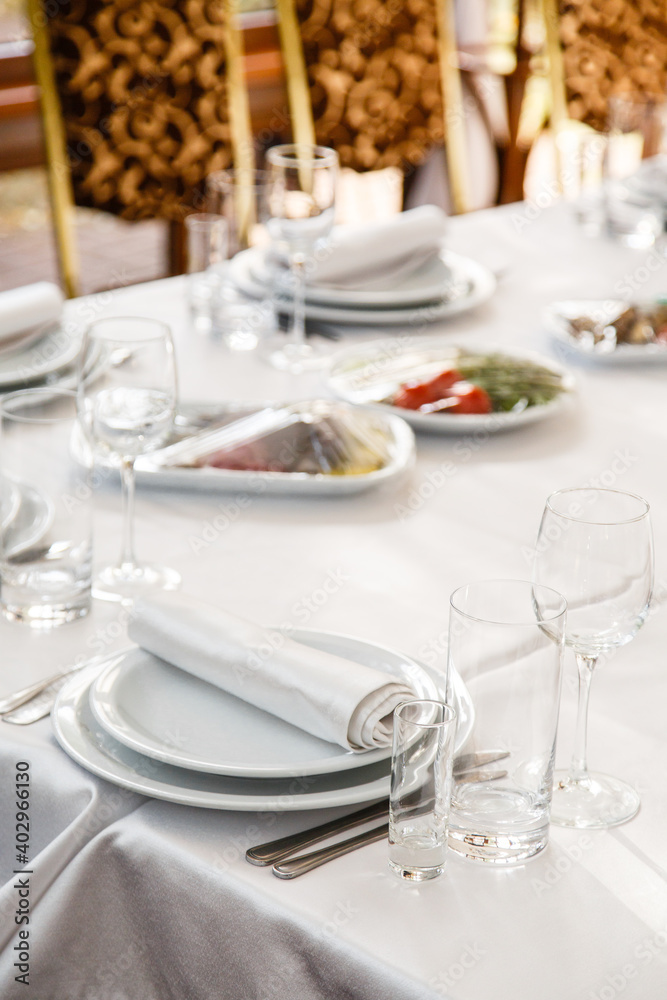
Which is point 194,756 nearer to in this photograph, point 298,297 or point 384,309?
point 298,297

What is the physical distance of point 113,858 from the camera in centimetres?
71

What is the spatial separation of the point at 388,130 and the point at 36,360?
1.97 meters

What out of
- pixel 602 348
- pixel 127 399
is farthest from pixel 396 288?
pixel 127 399

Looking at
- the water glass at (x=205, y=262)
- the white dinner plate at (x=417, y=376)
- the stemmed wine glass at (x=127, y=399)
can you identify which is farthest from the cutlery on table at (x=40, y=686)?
the water glass at (x=205, y=262)

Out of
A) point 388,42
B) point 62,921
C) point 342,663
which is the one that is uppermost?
point 388,42

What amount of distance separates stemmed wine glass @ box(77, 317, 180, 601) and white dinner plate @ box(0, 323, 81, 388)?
0.37 meters

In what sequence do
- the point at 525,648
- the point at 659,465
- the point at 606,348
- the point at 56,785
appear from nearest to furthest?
the point at 525,648, the point at 56,785, the point at 659,465, the point at 606,348

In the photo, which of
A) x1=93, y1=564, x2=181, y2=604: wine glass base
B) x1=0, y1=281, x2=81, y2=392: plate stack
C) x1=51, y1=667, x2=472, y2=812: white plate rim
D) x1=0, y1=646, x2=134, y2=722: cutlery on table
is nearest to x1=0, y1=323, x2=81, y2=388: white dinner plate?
x1=0, y1=281, x2=81, y2=392: plate stack

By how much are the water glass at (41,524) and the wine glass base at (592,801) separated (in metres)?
0.41

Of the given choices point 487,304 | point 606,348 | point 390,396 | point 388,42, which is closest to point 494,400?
point 390,396

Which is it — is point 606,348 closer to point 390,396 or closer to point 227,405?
point 390,396

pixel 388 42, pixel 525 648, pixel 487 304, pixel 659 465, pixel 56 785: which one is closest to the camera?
pixel 525 648

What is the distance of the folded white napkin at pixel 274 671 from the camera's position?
0.72 metres

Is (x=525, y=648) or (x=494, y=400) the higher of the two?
(x=525, y=648)
